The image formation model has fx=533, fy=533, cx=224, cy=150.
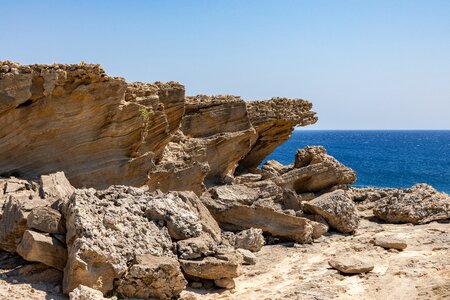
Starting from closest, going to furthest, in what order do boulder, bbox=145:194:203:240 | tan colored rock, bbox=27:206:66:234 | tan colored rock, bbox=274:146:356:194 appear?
tan colored rock, bbox=27:206:66:234, boulder, bbox=145:194:203:240, tan colored rock, bbox=274:146:356:194

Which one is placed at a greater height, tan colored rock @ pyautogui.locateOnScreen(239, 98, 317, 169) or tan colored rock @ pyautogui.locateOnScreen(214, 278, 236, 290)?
tan colored rock @ pyautogui.locateOnScreen(239, 98, 317, 169)

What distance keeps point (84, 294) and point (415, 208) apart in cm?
1429

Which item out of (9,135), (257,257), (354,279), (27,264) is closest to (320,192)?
(257,257)

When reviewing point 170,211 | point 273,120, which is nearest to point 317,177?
point 273,120

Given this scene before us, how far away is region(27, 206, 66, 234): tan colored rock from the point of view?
11.1 metres

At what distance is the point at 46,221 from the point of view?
1120 cm

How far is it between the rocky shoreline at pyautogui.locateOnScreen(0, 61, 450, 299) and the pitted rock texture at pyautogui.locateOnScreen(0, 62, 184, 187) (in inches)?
1.4

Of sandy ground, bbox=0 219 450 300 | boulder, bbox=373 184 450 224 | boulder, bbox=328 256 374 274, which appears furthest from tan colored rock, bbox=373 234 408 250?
boulder, bbox=373 184 450 224

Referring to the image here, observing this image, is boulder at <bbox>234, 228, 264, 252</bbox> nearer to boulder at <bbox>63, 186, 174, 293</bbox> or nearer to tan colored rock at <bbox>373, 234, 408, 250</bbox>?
→ tan colored rock at <bbox>373, 234, 408, 250</bbox>

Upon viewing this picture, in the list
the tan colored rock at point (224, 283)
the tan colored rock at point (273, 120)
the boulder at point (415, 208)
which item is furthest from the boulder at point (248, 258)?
the tan colored rock at point (273, 120)

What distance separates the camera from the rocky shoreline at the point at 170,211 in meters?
10.8

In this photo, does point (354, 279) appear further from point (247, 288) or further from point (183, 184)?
point (183, 184)

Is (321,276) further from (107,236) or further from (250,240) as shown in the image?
(107,236)

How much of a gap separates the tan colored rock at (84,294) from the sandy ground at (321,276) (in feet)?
2.09
